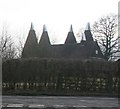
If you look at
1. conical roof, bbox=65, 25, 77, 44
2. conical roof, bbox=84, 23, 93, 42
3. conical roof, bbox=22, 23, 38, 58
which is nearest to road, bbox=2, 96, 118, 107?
conical roof, bbox=22, 23, 38, 58

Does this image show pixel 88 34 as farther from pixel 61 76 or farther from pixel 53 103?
pixel 53 103

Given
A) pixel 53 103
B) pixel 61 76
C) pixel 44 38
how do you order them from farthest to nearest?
pixel 44 38 < pixel 61 76 < pixel 53 103

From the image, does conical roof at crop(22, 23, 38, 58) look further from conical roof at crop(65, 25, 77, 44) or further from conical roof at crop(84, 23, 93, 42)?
conical roof at crop(84, 23, 93, 42)

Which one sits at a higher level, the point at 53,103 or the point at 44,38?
the point at 44,38

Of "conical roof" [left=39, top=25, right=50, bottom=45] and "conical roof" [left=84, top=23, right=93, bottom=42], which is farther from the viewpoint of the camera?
"conical roof" [left=84, top=23, right=93, bottom=42]

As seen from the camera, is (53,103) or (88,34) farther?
(88,34)

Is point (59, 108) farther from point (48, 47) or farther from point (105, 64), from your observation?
point (48, 47)

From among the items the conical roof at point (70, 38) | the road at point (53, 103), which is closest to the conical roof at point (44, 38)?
the conical roof at point (70, 38)

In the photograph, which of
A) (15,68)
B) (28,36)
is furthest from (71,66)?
(28,36)

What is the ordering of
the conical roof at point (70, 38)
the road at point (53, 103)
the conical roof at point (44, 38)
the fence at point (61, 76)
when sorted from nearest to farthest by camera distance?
1. the road at point (53, 103)
2. the fence at point (61, 76)
3. the conical roof at point (44, 38)
4. the conical roof at point (70, 38)

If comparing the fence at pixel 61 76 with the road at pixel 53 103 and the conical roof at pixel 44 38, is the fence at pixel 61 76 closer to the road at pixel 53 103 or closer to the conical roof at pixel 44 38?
the road at pixel 53 103

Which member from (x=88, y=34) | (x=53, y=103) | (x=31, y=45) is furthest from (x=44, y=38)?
(x=53, y=103)

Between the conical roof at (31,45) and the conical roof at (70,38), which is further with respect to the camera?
the conical roof at (70,38)

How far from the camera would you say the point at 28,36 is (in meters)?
71.7
